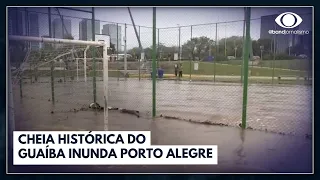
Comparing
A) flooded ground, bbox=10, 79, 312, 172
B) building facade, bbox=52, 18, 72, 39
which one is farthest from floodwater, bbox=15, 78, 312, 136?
building facade, bbox=52, 18, 72, 39

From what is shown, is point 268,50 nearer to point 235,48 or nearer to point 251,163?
point 235,48

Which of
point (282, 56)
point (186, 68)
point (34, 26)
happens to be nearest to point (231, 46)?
point (282, 56)

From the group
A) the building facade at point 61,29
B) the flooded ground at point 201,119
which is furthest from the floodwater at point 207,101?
the building facade at point 61,29

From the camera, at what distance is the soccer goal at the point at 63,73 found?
14.8ft

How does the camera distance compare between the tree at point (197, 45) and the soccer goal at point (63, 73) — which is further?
the tree at point (197, 45)

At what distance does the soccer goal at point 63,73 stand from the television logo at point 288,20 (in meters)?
2.10

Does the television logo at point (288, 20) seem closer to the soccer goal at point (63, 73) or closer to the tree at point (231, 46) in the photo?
the tree at point (231, 46)

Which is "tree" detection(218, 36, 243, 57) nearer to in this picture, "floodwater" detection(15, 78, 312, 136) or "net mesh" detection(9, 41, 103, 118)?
"floodwater" detection(15, 78, 312, 136)

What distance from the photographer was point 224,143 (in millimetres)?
3961

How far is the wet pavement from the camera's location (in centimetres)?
366

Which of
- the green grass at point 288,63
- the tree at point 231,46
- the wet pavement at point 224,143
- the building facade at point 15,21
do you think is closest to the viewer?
the building facade at point 15,21

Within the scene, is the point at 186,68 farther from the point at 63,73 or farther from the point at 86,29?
the point at 86,29
